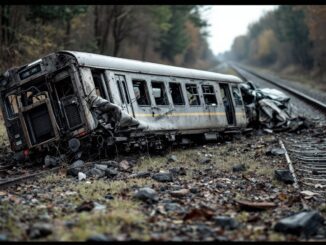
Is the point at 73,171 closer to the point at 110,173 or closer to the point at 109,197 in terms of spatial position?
the point at 110,173

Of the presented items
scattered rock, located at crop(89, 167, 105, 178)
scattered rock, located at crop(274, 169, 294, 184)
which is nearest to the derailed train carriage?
scattered rock, located at crop(89, 167, 105, 178)

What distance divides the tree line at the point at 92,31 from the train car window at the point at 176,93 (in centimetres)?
1052

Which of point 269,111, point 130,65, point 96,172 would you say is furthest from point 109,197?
point 269,111

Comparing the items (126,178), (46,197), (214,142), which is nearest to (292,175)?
(126,178)

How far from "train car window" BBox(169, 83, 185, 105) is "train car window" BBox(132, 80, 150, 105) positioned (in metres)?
1.38

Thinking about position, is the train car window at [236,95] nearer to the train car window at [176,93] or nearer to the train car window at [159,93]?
the train car window at [176,93]

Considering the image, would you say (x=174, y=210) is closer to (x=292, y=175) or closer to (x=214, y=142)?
(x=292, y=175)

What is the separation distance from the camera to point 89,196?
7695 mm

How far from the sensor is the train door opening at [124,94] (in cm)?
1216

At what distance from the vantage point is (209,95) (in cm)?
1664

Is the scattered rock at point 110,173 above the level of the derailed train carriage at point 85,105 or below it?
below

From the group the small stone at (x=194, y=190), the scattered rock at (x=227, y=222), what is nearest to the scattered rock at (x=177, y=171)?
the small stone at (x=194, y=190)

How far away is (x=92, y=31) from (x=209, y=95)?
72.2 feet

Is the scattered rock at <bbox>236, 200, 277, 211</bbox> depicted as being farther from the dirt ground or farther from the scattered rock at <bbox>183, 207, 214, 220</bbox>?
the scattered rock at <bbox>183, 207, 214, 220</bbox>
